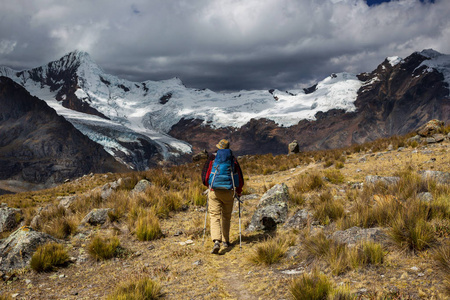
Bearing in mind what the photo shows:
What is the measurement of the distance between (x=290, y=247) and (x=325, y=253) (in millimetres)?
1155

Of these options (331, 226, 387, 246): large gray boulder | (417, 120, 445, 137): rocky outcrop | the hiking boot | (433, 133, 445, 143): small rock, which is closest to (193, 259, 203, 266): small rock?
the hiking boot

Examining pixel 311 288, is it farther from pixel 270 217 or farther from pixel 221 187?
pixel 270 217

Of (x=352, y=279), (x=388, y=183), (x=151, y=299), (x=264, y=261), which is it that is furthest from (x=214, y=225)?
(x=388, y=183)

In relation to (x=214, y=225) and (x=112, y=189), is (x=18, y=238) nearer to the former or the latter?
(x=214, y=225)

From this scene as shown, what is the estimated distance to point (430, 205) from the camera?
6.03m

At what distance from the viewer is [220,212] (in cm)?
759

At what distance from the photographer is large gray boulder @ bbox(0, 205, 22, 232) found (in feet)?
39.3

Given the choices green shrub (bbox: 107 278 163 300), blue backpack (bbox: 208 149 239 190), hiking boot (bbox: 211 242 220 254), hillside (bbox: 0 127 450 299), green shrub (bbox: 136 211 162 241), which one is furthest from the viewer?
green shrub (bbox: 136 211 162 241)

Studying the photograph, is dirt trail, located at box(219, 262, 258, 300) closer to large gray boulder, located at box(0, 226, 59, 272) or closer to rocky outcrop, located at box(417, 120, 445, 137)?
large gray boulder, located at box(0, 226, 59, 272)

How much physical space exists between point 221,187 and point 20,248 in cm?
485

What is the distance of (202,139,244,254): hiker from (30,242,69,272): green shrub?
3.55 meters

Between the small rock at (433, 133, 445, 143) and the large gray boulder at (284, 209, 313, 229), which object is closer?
the large gray boulder at (284, 209, 313, 229)

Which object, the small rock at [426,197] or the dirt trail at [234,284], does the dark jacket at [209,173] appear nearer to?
the dirt trail at [234,284]

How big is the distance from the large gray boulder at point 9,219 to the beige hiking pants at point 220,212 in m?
9.53
